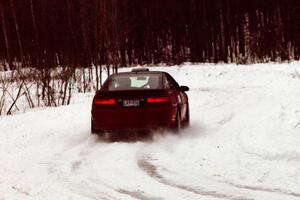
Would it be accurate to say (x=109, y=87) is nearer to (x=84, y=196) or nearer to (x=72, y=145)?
(x=72, y=145)

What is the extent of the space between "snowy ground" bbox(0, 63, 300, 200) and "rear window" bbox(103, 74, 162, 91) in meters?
1.09

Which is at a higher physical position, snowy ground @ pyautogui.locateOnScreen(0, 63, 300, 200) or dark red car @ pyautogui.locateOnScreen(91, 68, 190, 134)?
dark red car @ pyautogui.locateOnScreen(91, 68, 190, 134)

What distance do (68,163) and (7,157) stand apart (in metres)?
1.37

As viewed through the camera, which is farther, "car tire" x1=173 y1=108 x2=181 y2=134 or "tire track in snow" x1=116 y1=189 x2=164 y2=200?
"car tire" x1=173 y1=108 x2=181 y2=134

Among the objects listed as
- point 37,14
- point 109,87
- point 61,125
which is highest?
point 37,14

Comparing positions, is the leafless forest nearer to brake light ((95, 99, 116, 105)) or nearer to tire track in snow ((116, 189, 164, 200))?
brake light ((95, 99, 116, 105))

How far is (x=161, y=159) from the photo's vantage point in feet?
31.1

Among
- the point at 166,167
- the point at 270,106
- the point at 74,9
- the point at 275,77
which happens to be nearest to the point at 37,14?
the point at 74,9

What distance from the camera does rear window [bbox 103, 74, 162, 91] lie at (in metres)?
12.0

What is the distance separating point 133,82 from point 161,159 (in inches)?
120

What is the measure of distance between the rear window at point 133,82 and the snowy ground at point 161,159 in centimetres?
109

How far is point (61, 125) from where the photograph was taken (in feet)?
48.8

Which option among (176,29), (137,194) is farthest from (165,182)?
(176,29)

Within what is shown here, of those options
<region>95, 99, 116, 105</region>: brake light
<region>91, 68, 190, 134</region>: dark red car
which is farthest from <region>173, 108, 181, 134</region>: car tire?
<region>95, 99, 116, 105</region>: brake light
